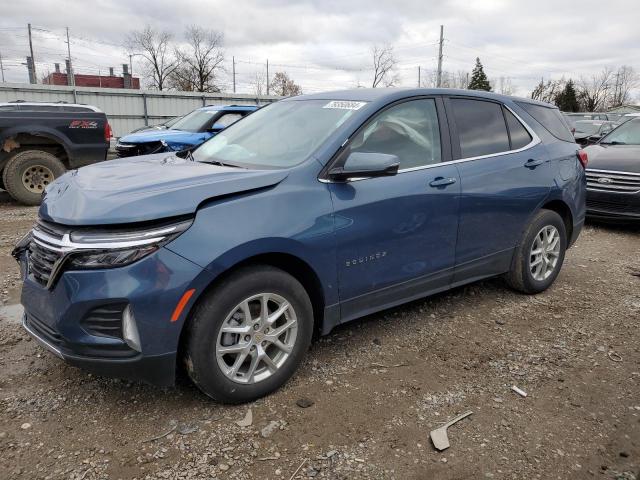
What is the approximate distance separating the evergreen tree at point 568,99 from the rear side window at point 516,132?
69.0m

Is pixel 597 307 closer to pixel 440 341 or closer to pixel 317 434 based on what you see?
pixel 440 341

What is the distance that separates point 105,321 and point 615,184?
7.35 metres

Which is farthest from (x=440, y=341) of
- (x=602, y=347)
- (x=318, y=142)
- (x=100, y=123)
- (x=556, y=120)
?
(x=100, y=123)

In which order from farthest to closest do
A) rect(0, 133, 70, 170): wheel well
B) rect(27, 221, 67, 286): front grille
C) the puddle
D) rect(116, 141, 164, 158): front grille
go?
rect(116, 141, 164, 158): front grille < rect(0, 133, 70, 170): wheel well < the puddle < rect(27, 221, 67, 286): front grille

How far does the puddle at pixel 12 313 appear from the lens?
12.8ft

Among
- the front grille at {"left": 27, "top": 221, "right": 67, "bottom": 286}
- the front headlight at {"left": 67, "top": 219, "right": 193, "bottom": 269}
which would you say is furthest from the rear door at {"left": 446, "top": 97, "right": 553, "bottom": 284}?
the front grille at {"left": 27, "top": 221, "right": 67, "bottom": 286}

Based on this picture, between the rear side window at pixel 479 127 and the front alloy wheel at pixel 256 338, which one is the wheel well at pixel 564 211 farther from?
the front alloy wheel at pixel 256 338

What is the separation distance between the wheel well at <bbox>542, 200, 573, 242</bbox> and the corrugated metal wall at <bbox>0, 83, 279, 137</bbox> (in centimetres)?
1520

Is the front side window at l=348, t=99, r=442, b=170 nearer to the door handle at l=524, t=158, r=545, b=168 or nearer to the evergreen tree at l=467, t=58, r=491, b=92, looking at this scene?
the door handle at l=524, t=158, r=545, b=168

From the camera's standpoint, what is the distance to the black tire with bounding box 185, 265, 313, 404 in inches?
100

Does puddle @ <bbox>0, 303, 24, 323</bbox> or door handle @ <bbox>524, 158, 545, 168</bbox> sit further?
door handle @ <bbox>524, 158, 545, 168</bbox>

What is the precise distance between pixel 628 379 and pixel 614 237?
15.0 ft

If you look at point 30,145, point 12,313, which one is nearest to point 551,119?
point 12,313

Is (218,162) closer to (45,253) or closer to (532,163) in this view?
(45,253)
